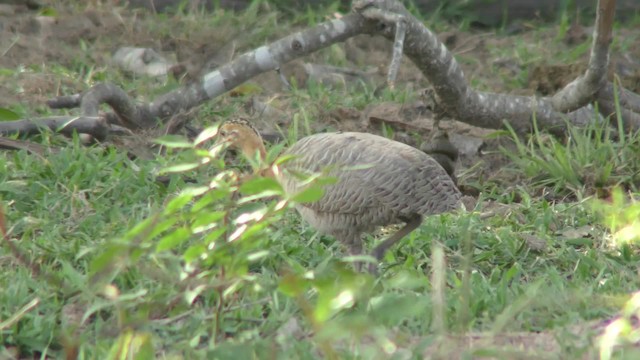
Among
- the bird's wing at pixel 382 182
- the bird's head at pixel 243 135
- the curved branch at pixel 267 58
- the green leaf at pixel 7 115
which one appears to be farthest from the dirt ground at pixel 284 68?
the bird's wing at pixel 382 182

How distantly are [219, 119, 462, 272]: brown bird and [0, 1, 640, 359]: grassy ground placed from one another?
7.6 inches

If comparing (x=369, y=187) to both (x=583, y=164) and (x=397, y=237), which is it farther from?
(x=583, y=164)

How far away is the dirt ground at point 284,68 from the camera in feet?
23.4

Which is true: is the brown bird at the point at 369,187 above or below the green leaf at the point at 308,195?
below

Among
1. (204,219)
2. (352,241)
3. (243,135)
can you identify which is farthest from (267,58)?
(204,219)

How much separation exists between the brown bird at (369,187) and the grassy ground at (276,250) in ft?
0.63

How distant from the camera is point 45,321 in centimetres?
418

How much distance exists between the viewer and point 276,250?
5.10m

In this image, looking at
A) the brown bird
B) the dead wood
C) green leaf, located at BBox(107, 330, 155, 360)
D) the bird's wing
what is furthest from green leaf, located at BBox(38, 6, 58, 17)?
green leaf, located at BBox(107, 330, 155, 360)

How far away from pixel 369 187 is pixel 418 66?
2.10 metres

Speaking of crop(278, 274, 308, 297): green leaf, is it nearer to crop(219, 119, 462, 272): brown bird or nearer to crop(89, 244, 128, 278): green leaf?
crop(89, 244, 128, 278): green leaf

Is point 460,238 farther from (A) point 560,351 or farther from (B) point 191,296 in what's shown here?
(B) point 191,296

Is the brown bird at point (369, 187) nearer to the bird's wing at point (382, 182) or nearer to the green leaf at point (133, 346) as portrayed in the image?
the bird's wing at point (382, 182)

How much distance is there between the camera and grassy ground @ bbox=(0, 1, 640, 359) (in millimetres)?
3162
